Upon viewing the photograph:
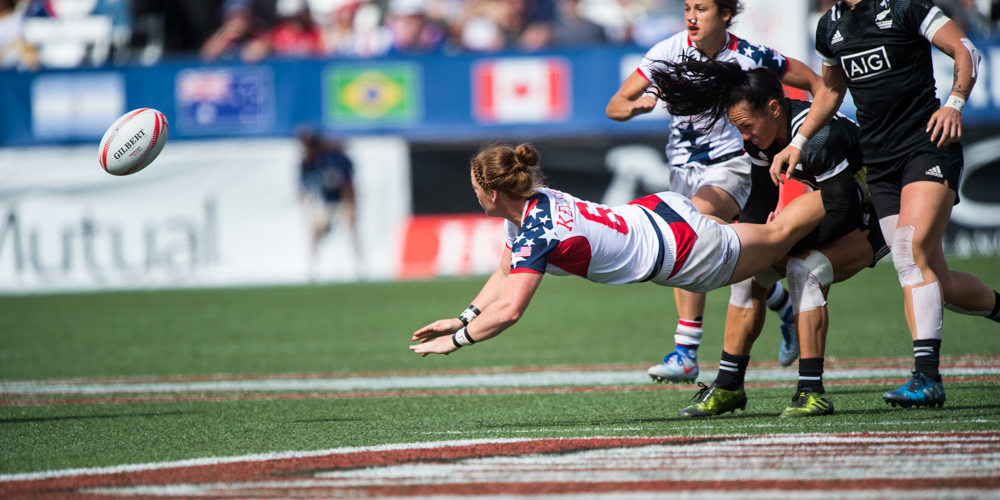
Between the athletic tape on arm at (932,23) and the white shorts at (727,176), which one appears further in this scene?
the white shorts at (727,176)

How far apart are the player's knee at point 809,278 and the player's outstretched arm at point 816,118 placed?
0.39m

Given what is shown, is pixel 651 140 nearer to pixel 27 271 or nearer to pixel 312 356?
pixel 312 356

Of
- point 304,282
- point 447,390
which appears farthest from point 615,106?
point 304,282

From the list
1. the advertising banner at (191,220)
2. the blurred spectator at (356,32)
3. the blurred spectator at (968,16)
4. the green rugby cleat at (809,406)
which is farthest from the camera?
the blurred spectator at (356,32)

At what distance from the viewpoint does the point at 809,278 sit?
4.70 meters

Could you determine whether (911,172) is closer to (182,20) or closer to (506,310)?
(506,310)

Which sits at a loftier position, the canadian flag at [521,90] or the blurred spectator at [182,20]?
the blurred spectator at [182,20]

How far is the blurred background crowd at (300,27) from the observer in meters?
16.1

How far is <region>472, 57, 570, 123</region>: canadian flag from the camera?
588 inches

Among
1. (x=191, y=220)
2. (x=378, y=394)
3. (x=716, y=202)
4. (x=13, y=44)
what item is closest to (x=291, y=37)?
(x=191, y=220)

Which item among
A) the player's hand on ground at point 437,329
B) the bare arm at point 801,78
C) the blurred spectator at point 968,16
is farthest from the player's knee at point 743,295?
the blurred spectator at point 968,16

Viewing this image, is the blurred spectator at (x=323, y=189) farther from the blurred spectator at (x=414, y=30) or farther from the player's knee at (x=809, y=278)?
the player's knee at (x=809, y=278)

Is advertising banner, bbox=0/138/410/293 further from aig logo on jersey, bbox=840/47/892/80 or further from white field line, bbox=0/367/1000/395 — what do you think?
aig logo on jersey, bbox=840/47/892/80

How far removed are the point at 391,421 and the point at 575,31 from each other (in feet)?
39.5
